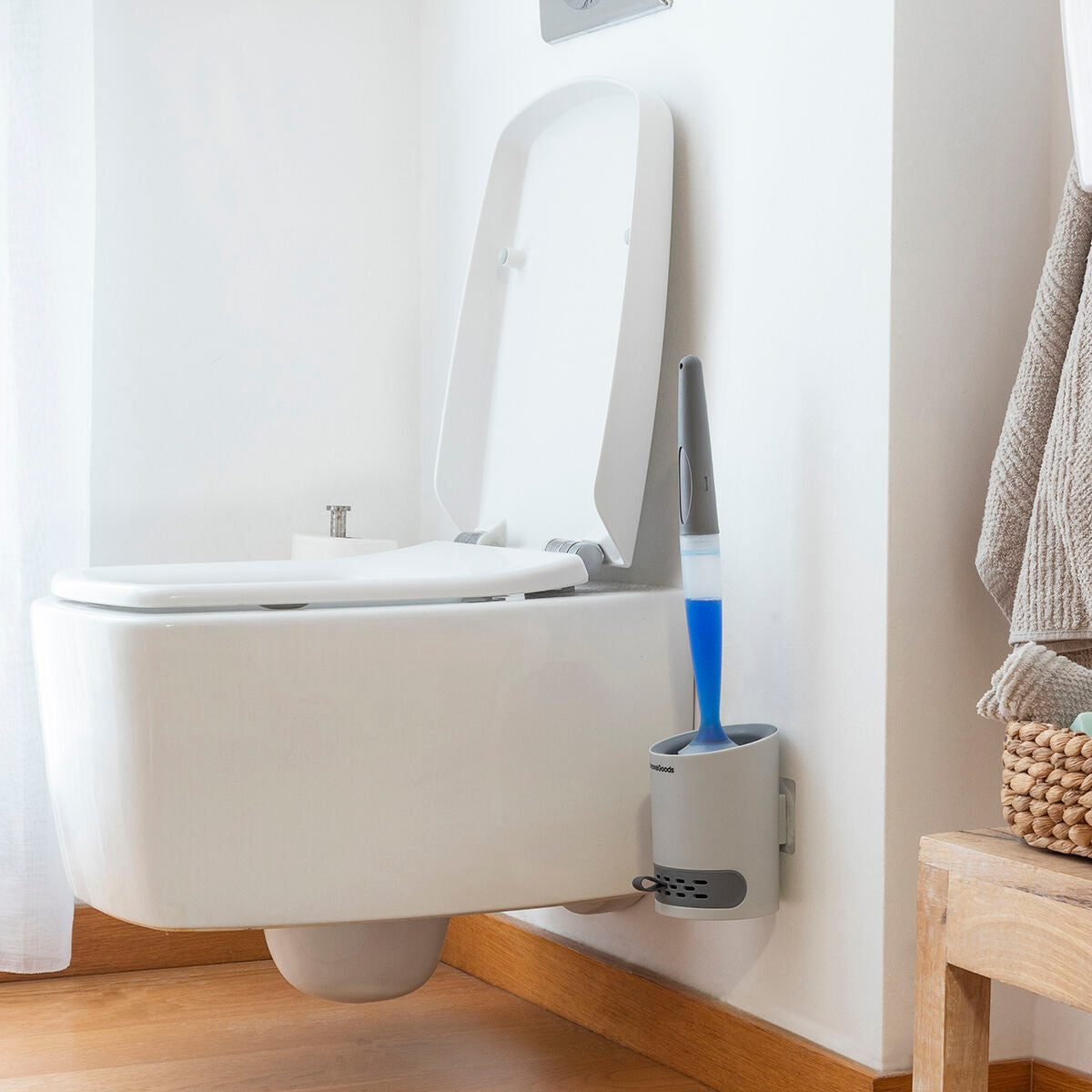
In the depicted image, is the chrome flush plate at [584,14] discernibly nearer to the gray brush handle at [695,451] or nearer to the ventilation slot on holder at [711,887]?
the gray brush handle at [695,451]

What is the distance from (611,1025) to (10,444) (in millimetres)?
849

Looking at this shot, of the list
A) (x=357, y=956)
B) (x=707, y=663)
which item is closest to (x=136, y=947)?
(x=357, y=956)

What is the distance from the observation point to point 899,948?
3.19 feet

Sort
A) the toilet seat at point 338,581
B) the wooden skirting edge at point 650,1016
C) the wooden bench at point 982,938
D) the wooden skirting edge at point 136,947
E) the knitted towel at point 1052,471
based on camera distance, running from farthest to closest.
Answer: the wooden skirting edge at point 136,947 < the wooden skirting edge at point 650,1016 < the toilet seat at point 338,581 < the knitted towel at point 1052,471 < the wooden bench at point 982,938

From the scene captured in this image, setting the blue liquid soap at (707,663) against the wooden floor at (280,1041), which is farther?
the wooden floor at (280,1041)

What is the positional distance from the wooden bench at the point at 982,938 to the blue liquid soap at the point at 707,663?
286 mm

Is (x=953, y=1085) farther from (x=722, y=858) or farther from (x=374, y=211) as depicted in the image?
(x=374, y=211)

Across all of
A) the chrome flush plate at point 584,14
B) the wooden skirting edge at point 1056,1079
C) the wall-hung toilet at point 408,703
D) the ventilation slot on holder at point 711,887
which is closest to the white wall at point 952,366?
the wooden skirting edge at point 1056,1079

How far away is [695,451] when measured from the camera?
1.03m

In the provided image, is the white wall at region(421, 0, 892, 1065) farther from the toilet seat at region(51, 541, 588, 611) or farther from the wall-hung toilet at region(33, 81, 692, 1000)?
the toilet seat at region(51, 541, 588, 611)

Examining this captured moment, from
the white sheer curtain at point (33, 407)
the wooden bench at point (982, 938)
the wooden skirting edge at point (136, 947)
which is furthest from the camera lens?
the wooden skirting edge at point (136, 947)

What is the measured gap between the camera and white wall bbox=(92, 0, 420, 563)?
154cm

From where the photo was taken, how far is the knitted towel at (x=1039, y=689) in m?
0.75

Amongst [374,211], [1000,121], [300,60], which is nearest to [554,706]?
[1000,121]
